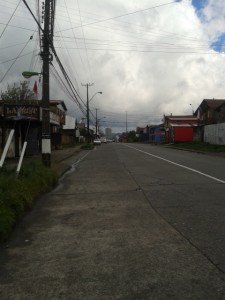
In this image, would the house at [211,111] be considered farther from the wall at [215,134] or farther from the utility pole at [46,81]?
the utility pole at [46,81]

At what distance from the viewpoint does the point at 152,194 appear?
12.6m

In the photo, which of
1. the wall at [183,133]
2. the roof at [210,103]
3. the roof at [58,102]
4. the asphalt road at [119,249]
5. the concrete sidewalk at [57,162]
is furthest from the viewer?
the wall at [183,133]

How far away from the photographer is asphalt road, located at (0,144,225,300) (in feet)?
16.4

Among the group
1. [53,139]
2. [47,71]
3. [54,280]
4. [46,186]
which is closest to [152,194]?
[46,186]

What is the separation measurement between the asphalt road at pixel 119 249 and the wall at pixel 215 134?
36.3 m

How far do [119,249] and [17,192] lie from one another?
4.37m

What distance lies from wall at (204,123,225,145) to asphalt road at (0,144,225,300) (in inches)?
1431

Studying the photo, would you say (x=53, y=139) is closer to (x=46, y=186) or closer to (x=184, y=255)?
(x=46, y=186)

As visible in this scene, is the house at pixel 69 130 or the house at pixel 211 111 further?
the house at pixel 69 130

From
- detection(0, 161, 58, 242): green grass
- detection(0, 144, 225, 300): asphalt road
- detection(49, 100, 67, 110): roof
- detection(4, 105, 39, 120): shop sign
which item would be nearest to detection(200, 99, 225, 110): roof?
detection(49, 100, 67, 110): roof

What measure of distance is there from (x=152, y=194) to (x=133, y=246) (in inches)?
234

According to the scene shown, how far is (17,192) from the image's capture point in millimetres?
10320

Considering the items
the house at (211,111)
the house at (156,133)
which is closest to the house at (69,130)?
the house at (211,111)

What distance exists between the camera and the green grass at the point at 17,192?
8087mm
